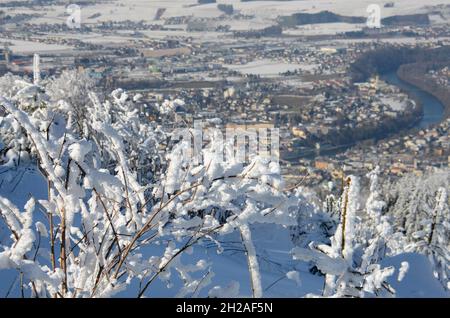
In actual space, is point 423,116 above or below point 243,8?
below

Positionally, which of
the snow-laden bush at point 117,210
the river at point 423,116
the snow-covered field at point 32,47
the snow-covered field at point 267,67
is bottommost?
the river at point 423,116

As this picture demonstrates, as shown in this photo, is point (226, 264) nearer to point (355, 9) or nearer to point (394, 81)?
point (394, 81)

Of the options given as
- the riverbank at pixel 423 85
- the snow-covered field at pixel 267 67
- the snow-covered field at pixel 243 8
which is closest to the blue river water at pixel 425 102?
the riverbank at pixel 423 85

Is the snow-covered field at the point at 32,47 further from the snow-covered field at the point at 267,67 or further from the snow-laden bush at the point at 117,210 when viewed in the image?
the snow-laden bush at the point at 117,210

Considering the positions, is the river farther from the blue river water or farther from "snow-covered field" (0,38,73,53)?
"snow-covered field" (0,38,73,53)

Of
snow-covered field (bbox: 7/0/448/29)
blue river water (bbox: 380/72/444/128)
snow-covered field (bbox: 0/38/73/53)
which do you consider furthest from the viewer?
snow-covered field (bbox: 7/0/448/29)

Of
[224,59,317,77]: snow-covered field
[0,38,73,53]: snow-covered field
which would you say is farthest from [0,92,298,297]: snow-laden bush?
[224,59,317,77]: snow-covered field

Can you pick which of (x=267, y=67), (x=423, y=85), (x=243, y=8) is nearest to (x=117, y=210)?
(x=423, y=85)

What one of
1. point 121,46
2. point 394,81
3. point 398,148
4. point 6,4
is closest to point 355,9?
point 394,81

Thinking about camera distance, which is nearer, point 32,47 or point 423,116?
point 423,116

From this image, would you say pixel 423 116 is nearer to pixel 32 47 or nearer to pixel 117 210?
pixel 32 47

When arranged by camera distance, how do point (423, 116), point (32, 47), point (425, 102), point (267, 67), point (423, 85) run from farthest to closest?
point (267, 67)
point (423, 85)
point (32, 47)
point (425, 102)
point (423, 116)

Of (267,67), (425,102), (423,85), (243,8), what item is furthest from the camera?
(243,8)
